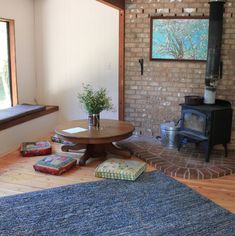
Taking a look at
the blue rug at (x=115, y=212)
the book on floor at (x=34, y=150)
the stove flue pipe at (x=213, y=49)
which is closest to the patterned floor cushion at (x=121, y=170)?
the blue rug at (x=115, y=212)

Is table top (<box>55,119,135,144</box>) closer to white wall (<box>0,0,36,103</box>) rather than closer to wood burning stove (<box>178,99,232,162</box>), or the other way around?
wood burning stove (<box>178,99,232,162</box>)

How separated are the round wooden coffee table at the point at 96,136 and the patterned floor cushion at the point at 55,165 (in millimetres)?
199

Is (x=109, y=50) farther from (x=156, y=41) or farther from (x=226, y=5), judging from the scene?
(x=226, y=5)

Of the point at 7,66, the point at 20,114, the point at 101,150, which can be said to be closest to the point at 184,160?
the point at 101,150

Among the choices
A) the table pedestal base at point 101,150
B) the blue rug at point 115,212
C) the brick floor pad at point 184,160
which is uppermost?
the table pedestal base at point 101,150

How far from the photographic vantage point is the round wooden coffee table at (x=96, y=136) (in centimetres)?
377

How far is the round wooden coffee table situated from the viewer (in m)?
3.77

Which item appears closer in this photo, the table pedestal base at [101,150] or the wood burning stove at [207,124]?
the wood burning stove at [207,124]

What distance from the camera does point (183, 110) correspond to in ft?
13.9

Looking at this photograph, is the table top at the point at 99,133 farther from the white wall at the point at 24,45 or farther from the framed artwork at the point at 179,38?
the white wall at the point at 24,45

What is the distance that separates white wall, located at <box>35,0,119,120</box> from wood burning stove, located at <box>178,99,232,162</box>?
1420 mm

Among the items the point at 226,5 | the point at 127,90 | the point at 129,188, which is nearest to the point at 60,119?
the point at 127,90

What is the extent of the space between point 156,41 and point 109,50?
2.59ft

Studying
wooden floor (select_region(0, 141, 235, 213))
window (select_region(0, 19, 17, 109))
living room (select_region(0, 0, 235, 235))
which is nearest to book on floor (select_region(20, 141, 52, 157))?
living room (select_region(0, 0, 235, 235))
